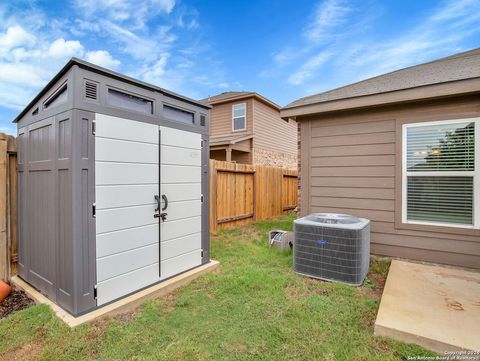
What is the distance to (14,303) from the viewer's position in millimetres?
2850

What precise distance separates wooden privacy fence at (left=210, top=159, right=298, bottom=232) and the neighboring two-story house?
279 cm

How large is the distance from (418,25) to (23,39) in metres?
9.33

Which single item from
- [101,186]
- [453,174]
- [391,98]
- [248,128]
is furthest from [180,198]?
[248,128]

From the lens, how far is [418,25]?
6.12 m

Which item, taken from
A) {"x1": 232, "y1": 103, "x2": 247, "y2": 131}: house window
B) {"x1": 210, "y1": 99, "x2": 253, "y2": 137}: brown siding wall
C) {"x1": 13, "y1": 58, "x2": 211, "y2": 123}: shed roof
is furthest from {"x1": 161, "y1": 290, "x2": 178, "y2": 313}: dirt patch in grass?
{"x1": 232, "y1": 103, "x2": 247, "y2": 131}: house window

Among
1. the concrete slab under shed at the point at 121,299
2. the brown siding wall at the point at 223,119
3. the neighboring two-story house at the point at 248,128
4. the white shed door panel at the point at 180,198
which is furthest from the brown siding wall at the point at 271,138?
the concrete slab under shed at the point at 121,299

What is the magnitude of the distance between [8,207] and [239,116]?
10217mm

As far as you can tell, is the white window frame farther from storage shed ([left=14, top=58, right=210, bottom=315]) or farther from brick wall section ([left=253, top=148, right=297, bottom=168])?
brick wall section ([left=253, top=148, right=297, bottom=168])

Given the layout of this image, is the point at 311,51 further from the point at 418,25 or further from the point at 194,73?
the point at 194,73

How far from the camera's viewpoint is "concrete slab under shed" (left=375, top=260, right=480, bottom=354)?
202 centimetres

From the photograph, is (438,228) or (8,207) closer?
(8,207)

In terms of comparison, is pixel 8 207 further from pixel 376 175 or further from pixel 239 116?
pixel 239 116

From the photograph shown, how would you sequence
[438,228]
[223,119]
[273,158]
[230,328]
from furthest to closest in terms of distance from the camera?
[273,158] < [223,119] < [438,228] < [230,328]

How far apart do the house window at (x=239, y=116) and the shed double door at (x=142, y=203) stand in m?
8.74
